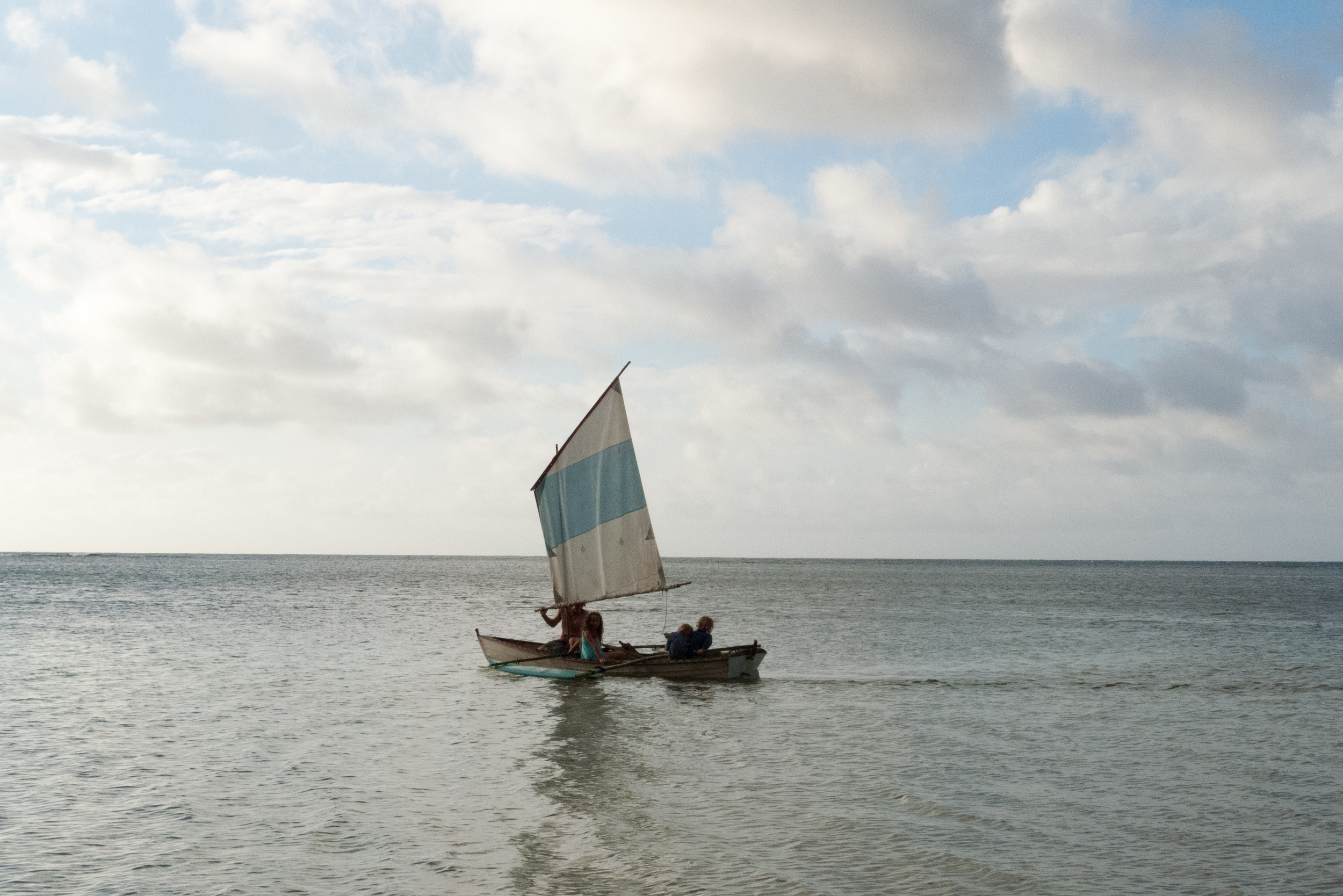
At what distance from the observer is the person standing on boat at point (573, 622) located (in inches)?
1106

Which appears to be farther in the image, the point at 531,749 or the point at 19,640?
the point at 19,640

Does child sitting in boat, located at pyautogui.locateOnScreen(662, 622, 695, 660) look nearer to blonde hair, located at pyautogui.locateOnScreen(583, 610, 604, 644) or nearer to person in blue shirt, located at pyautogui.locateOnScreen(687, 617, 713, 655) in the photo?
person in blue shirt, located at pyautogui.locateOnScreen(687, 617, 713, 655)

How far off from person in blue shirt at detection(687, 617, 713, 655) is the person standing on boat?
3.13m

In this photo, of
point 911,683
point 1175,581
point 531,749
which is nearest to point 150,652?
point 531,749

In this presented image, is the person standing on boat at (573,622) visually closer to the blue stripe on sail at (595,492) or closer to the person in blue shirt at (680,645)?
the blue stripe on sail at (595,492)

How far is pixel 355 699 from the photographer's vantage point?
24.0 meters

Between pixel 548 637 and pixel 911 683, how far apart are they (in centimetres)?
A: 2238

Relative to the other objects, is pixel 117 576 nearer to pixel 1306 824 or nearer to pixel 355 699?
pixel 355 699

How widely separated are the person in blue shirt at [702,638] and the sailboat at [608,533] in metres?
0.37

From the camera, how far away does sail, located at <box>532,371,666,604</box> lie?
88.7 feet

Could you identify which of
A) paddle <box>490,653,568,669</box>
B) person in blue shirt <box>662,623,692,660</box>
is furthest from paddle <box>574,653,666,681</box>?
paddle <box>490,653,568,669</box>

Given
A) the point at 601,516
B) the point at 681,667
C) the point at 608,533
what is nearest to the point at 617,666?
the point at 681,667

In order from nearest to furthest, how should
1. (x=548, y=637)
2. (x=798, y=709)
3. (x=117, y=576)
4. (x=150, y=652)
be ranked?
(x=798, y=709) → (x=150, y=652) → (x=548, y=637) → (x=117, y=576)

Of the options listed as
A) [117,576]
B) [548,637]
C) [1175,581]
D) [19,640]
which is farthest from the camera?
[1175,581]
